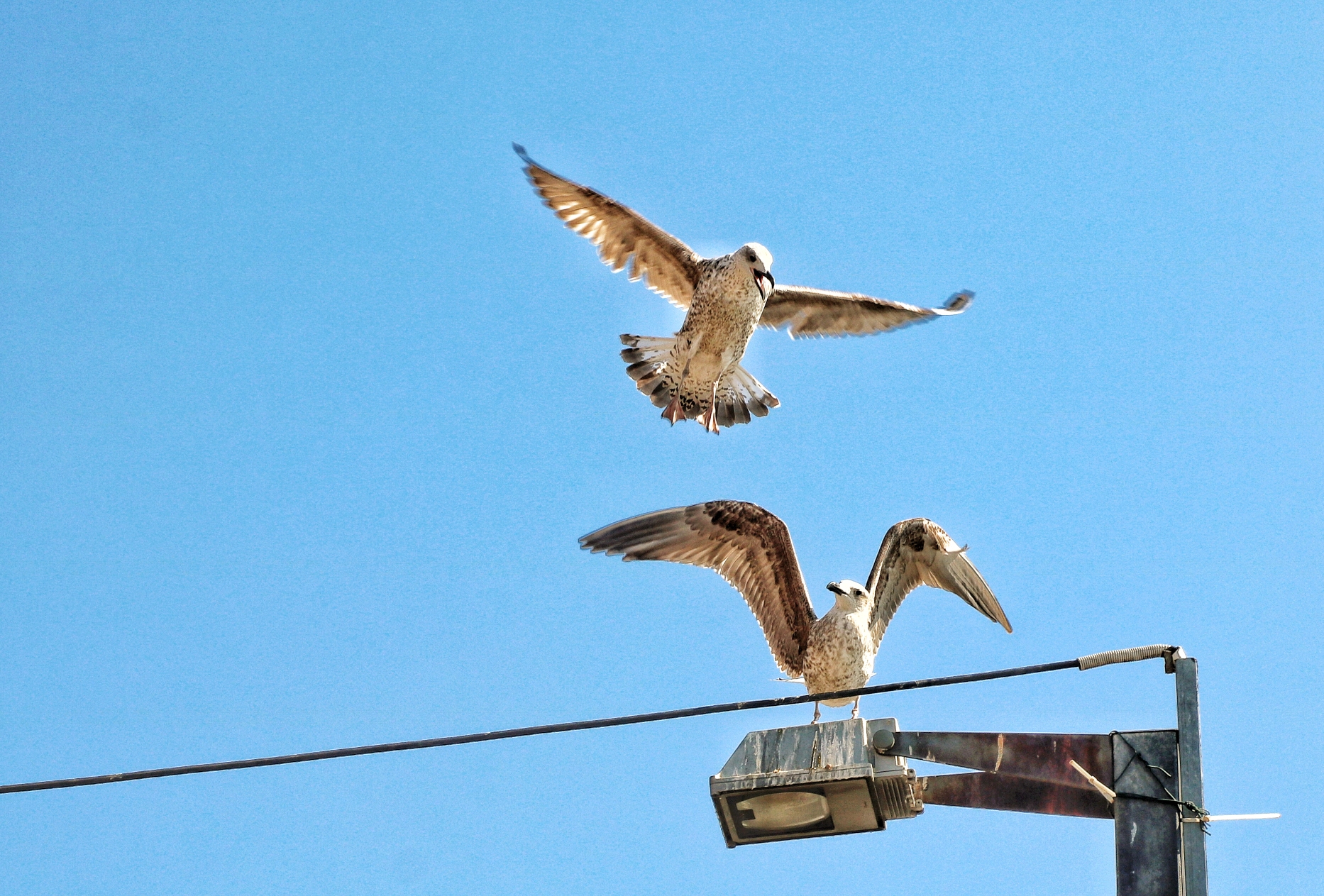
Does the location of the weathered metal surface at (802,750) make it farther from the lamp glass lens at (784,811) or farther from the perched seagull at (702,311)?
the perched seagull at (702,311)

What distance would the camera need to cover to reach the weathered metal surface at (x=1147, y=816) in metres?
4.00

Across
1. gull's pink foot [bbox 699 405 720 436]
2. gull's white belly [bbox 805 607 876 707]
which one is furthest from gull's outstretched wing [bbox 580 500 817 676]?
gull's pink foot [bbox 699 405 720 436]

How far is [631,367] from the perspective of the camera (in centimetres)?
1258

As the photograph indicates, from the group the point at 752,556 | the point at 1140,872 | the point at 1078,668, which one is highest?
the point at 752,556

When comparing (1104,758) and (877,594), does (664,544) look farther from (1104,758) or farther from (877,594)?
(1104,758)

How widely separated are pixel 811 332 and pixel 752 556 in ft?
12.8

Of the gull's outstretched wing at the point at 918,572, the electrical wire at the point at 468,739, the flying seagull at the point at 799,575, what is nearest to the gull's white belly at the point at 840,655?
the flying seagull at the point at 799,575

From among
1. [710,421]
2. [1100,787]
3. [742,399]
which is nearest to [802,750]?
[1100,787]

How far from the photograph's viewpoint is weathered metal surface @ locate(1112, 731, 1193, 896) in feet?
13.1

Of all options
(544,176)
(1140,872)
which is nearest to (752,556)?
(544,176)

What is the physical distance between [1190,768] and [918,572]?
4995 millimetres

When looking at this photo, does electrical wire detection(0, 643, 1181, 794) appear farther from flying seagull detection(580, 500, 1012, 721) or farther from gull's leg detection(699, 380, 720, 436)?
gull's leg detection(699, 380, 720, 436)

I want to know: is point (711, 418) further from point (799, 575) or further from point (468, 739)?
point (468, 739)

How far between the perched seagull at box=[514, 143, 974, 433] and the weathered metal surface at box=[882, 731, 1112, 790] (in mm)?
7002
